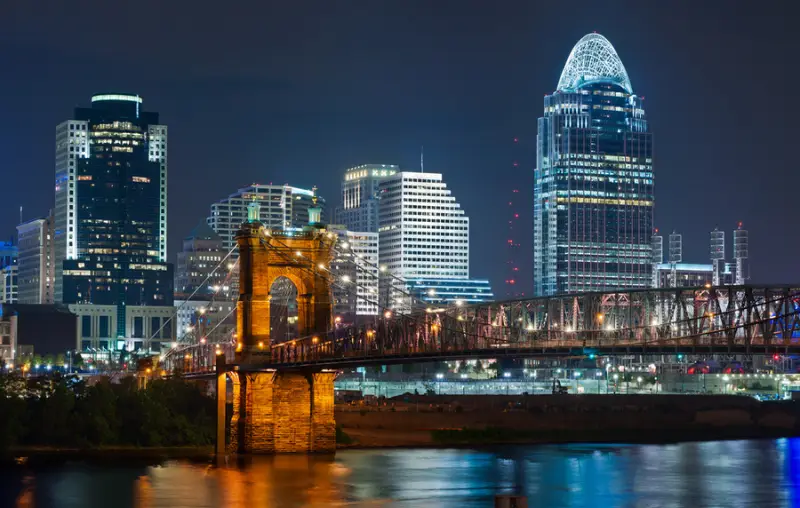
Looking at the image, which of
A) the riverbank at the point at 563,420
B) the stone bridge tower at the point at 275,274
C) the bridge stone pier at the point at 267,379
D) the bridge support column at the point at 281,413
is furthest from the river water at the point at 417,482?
the riverbank at the point at 563,420

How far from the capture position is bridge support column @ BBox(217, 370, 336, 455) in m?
90.5

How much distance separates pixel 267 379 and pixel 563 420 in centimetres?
4590

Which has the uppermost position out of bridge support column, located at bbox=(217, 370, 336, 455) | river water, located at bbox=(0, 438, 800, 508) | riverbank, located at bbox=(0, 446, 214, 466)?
bridge support column, located at bbox=(217, 370, 336, 455)

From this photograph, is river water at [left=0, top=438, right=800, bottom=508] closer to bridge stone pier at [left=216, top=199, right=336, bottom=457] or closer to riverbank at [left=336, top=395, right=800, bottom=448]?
bridge stone pier at [left=216, top=199, right=336, bottom=457]

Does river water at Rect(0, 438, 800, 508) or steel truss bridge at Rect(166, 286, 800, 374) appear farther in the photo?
river water at Rect(0, 438, 800, 508)

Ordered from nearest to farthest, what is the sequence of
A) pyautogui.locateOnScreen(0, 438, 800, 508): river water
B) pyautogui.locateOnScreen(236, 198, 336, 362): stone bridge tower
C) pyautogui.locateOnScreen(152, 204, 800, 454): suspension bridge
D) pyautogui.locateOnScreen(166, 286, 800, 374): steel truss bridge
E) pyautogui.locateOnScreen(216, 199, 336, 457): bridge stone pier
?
pyautogui.locateOnScreen(166, 286, 800, 374): steel truss bridge, pyautogui.locateOnScreen(0, 438, 800, 508): river water, pyautogui.locateOnScreen(152, 204, 800, 454): suspension bridge, pyautogui.locateOnScreen(216, 199, 336, 457): bridge stone pier, pyautogui.locateOnScreen(236, 198, 336, 362): stone bridge tower

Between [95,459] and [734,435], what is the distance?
62.9 m

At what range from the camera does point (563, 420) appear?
428 feet

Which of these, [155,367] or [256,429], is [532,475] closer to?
[256,429]

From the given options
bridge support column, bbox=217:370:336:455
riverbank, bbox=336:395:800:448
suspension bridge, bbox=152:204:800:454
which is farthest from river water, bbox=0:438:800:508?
riverbank, bbox=336:395:800:448

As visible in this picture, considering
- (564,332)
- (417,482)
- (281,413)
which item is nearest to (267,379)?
(281,413)

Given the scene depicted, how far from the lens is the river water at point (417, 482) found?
73.6m

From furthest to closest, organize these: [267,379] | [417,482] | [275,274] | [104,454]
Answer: [275,274] < [104,454] < [267,379] < [417,482]

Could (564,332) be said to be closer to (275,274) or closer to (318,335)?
(318,335)
